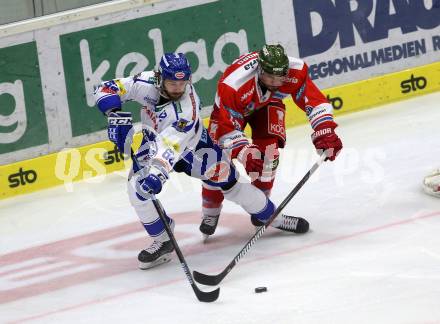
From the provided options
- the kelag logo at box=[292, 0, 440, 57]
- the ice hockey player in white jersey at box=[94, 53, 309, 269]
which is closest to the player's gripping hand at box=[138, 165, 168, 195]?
the ice hockey player in white jersey at box=[94, 53, 309, 269]

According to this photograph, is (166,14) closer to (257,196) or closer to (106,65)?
(106,65)

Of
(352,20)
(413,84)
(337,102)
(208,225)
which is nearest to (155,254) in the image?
(208,225)

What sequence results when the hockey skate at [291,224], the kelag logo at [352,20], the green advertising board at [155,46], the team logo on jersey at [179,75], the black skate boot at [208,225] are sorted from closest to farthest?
the team logo on jersey at [179,75], the hockey skate at [291,224], the black skate boot at [208,225], the green advertising board at [155,46], the kelag logo at [352,20]

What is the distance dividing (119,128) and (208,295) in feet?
3.35

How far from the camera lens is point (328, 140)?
5.22 m

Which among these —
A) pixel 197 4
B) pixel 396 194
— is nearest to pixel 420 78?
pixel 197 4

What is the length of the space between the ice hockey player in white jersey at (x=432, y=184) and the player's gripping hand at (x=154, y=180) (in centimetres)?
178

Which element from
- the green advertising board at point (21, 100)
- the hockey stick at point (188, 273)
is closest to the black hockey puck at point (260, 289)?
the hockey stick at point (188, 273)

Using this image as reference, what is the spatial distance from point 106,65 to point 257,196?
2.54m

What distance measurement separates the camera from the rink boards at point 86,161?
7195mm

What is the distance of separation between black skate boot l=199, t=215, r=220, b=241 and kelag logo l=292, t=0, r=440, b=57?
2769 mm

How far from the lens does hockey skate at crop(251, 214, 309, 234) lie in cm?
547

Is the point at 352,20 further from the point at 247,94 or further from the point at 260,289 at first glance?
the point at 260,289

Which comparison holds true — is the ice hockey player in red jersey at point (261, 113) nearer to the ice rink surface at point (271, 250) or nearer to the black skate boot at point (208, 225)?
the black skate boot at point (208, 225)
